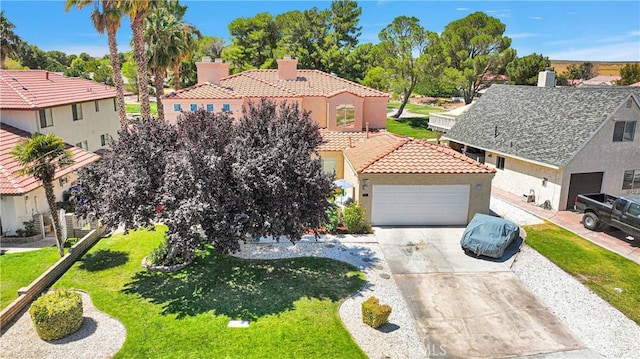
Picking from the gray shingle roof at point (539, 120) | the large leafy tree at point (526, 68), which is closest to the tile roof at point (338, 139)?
the gray shingle roof at point (539, 120)

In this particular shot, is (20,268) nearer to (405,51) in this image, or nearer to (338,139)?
(338,139)

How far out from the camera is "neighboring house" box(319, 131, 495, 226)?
2038 centimetres

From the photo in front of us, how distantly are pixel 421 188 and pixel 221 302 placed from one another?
36.6ft

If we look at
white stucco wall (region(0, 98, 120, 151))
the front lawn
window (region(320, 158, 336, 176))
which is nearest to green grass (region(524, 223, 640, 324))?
window (region(320, 158, 336, 176))

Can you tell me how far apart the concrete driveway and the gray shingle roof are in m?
8.07

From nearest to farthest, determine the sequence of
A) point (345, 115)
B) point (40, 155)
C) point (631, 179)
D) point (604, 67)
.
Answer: point (40, 155) < point (631, 179) < point (345, 115) < point (604, 67)

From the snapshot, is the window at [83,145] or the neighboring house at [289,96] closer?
the window at [83,145]

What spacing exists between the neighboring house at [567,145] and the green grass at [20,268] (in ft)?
79.2

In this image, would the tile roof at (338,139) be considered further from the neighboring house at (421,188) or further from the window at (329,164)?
the neighboring house at (421,188)

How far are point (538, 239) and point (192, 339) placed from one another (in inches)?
611

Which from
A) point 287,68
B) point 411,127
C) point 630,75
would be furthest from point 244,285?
point 630,75

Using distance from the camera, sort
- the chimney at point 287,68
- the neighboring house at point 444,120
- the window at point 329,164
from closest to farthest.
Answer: the window at point 329,164 → the chimney at point 287,68 → the neighboring house at point 444,120

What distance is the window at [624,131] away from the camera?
23.1 metres

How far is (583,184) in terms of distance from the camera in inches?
917
